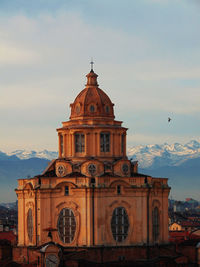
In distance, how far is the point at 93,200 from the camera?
11506cm

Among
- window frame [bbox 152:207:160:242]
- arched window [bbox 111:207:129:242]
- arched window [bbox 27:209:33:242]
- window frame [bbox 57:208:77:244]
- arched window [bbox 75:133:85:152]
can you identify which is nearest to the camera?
window frame [bbox 57:208:77:244]

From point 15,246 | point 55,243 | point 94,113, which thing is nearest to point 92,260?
point 55,243

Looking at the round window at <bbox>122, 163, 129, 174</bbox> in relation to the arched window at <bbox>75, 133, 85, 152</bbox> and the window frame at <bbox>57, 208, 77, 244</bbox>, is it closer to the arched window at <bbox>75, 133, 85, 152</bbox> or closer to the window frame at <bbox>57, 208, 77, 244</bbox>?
the arched window at <bbox>75, 133, 85, 152</bbox>

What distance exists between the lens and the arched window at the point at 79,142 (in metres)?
122

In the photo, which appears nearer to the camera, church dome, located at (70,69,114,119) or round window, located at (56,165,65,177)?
round window, located at (56,165,65,177)

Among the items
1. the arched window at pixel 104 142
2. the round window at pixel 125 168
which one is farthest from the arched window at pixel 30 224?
the round window at pixel 125 168

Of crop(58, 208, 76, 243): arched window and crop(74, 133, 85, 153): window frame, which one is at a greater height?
crop(74, 133, 85, 153): window frame

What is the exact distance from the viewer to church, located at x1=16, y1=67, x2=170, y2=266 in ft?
377

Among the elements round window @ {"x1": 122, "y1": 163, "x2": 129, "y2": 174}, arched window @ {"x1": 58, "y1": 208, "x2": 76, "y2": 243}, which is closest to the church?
arched window @ {"x1": 58, "y1": 208, "x2": 76, "y2": 243}

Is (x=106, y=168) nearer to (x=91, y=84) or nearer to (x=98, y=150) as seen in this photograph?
(x=98, y=150)

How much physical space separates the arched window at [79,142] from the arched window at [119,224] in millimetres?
10363

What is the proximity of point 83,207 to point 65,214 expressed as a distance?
281 cm

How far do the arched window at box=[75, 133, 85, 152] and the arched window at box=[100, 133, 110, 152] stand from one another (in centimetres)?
240

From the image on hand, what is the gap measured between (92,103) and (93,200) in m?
15.0
